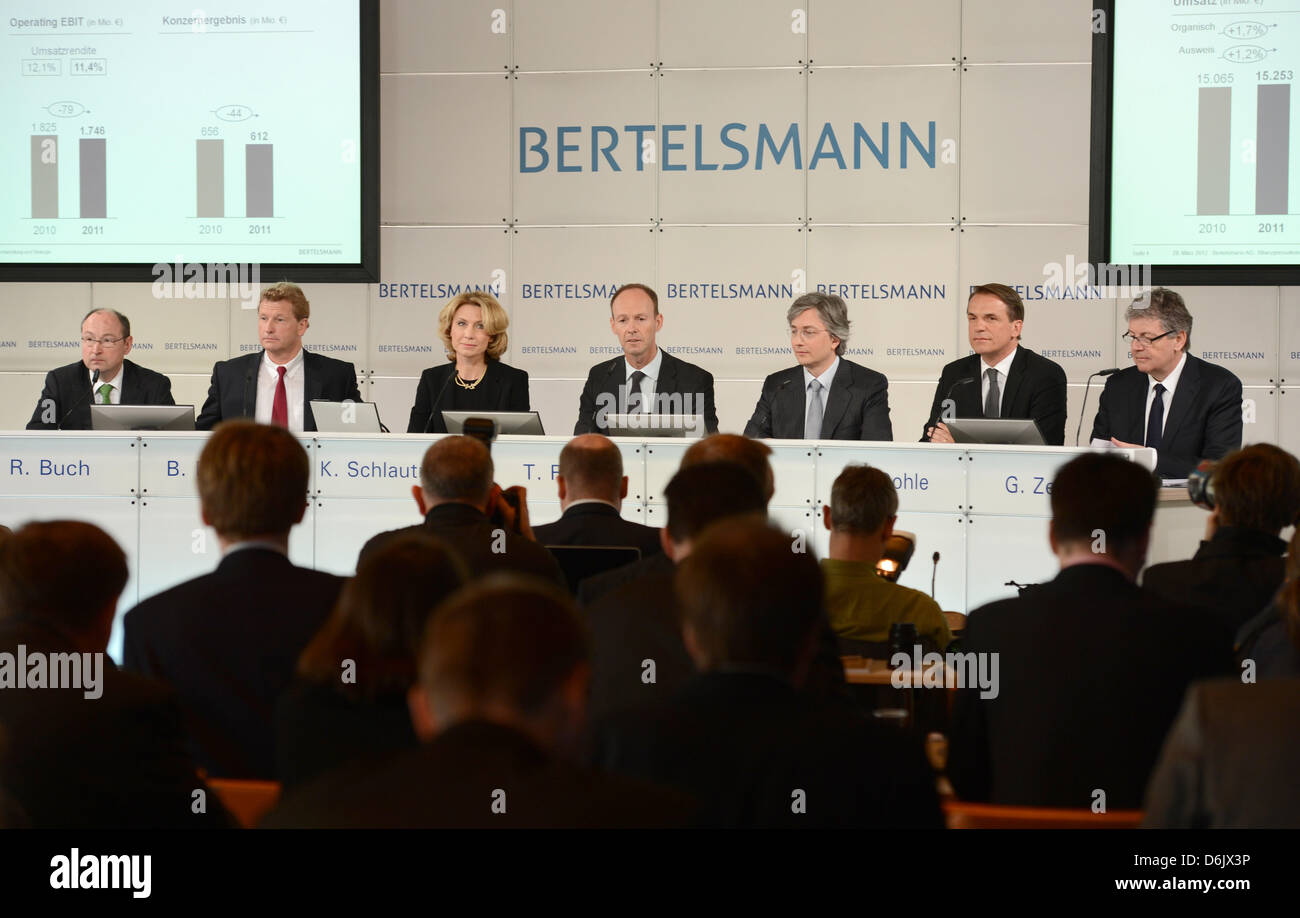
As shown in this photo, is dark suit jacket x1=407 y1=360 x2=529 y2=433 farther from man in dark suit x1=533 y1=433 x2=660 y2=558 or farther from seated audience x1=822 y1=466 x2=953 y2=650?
seated audience x1=822 y1=466 x2=953 y2=650

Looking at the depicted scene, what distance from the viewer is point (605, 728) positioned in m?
1.70

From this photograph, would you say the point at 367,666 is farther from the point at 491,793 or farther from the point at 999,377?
the point at 999,377

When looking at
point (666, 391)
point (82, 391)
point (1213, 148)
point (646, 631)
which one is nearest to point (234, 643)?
point (646, 631)

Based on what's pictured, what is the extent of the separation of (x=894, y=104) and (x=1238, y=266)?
6.63 ft

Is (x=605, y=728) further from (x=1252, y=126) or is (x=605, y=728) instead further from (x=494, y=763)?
(x=1252, y=126)

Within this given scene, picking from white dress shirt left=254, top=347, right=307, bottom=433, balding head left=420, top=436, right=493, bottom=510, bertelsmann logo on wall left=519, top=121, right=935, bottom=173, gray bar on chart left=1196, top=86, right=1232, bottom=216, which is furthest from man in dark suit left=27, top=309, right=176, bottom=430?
gray bar on chart left=1196, top=86, right=1232, bottom=216

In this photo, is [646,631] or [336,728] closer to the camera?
[336,728]

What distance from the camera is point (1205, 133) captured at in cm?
700

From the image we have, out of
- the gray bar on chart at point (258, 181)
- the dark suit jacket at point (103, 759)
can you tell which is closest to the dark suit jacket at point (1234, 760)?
the dark suit jacket at point (103, 759)

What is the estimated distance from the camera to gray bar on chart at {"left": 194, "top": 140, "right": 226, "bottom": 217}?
298 inches

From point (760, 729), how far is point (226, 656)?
1.09m

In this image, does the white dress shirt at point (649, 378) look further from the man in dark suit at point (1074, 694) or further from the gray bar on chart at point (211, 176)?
the man in dark suit at point (1074, 694)
